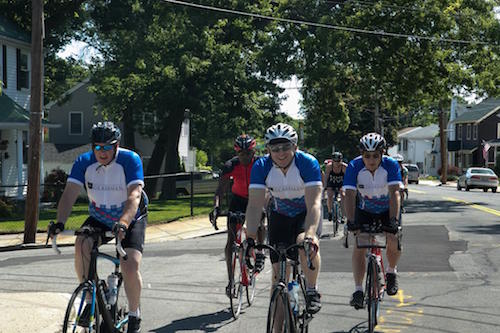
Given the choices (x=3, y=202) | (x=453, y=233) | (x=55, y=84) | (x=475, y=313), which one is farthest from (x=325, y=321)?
(x=55, y=84)

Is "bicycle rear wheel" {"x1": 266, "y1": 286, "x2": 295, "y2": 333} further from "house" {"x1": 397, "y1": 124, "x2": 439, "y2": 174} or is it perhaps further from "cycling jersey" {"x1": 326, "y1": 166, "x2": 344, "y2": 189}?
"house" {"x1": 397, "y1": 124, "x2": 439, "y2": 174}

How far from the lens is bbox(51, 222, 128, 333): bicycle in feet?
19.0

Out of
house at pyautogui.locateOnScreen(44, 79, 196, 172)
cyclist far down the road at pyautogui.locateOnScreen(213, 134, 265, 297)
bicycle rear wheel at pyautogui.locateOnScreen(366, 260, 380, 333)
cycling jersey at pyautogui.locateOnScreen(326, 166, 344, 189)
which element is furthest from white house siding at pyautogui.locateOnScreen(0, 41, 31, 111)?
bicycle rear wheel at pyautogui.locateOnScreen(366, 260, 380, 333)

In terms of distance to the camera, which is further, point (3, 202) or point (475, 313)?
point (3, 202)

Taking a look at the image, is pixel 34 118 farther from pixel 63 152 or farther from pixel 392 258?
pixel 63 152

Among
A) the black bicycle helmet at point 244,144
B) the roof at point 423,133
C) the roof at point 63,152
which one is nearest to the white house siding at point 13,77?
the roof at point 63,152

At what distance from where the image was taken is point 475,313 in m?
8.86

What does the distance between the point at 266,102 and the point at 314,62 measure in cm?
455

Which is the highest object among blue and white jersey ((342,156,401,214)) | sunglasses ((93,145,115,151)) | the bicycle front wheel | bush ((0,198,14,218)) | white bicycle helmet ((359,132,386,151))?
white bicycle helmet ((359,132,386,151))

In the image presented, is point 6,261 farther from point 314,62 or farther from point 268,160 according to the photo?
point 314,62

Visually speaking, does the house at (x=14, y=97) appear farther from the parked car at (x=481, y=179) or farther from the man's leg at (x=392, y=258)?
the parked car at (x=481, y=179)

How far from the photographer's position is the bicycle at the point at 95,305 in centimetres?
580

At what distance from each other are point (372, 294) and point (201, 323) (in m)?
1.98

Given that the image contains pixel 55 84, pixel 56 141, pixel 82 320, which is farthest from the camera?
pixel 56 141
